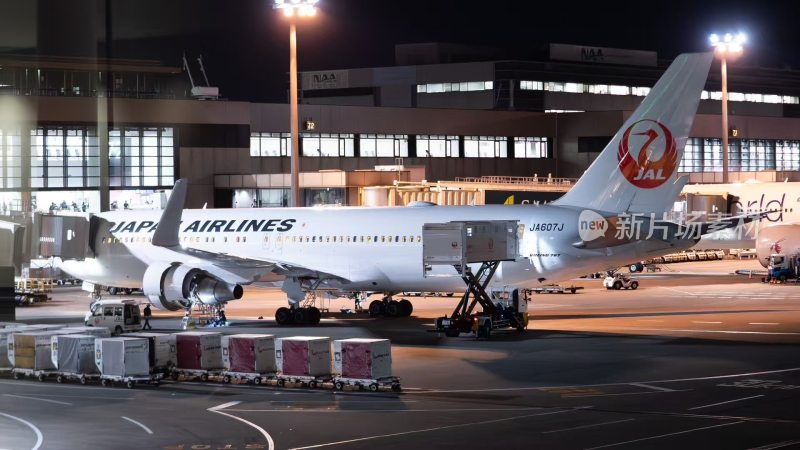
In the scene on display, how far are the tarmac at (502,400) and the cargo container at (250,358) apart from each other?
22.0 inches

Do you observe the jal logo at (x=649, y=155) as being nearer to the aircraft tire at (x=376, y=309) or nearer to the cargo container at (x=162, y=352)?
the aircraft tire at (x=376, y=309)

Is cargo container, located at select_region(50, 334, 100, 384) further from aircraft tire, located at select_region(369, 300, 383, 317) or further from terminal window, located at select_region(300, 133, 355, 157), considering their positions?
terminal window, located at select_region(300, 133, 355, 157)

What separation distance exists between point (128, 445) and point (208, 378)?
9.34 meters

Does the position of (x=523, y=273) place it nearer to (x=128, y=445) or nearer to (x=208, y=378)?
(x=208, y=378)

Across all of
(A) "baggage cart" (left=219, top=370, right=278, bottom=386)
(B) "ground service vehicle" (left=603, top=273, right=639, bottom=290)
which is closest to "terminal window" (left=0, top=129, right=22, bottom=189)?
(A) "baggage cart" (left=219, top=370, right=278, bottom=386)

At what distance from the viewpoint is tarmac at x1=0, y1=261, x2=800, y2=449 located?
23.1 m

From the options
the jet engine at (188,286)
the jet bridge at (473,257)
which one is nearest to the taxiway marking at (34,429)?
the jet engine at (188,286)

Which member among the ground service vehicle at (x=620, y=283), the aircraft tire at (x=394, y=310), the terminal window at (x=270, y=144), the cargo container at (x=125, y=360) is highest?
the terminal window at (x=270, y=144)

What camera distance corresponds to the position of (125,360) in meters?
31.5

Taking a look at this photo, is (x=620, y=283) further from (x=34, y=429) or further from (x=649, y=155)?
(x=34, y=429)

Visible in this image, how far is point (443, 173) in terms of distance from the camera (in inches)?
4289

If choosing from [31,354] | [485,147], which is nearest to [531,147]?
[485,147]

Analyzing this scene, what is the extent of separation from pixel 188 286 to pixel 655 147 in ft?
59.8

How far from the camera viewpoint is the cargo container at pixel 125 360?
31.5m
